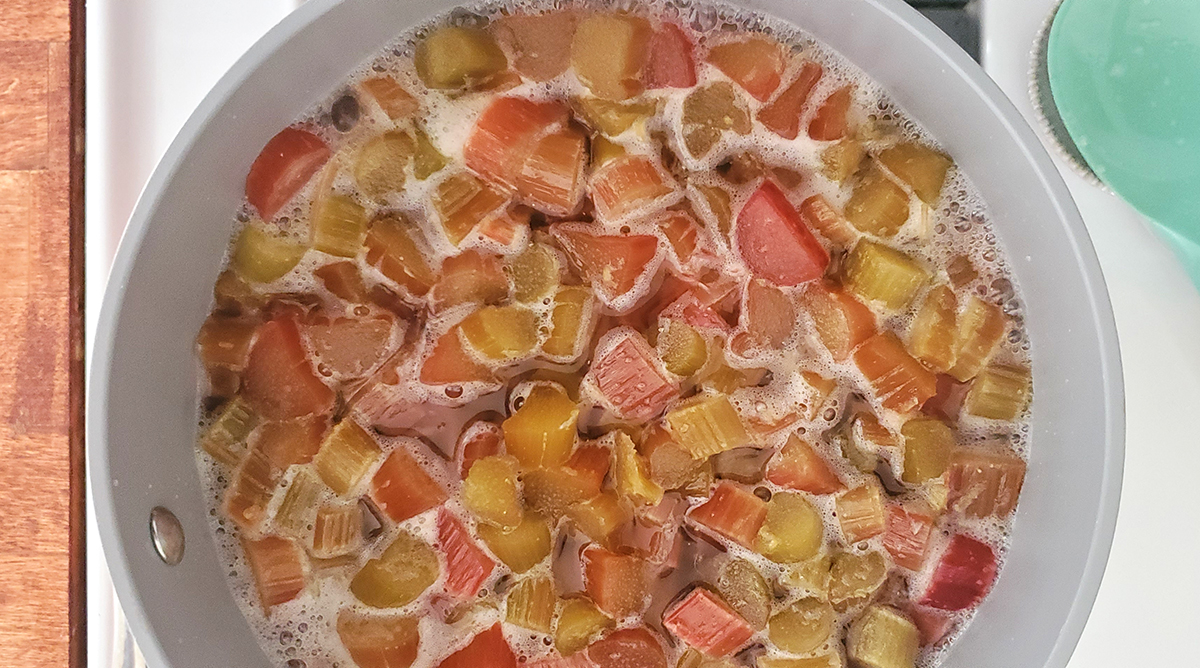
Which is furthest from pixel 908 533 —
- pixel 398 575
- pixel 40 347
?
pixel 40 347

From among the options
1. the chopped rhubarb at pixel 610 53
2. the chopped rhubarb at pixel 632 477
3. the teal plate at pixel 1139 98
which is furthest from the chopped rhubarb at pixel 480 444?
the teal plate at pixel 1139 98

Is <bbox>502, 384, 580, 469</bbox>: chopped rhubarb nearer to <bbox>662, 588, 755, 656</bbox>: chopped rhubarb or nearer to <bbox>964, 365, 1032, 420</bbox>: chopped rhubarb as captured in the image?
<bbox>662, 588, 755, 656</bbox>: chopped rhubarb

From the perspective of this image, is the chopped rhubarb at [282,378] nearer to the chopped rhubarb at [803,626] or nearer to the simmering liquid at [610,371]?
the simmering liquid at [610,371]

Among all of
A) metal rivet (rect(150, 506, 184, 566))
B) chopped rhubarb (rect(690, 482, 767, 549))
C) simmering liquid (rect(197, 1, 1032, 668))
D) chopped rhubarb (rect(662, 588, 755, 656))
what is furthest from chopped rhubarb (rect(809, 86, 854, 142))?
metal rivet (rect(150, 506, 184, 566))

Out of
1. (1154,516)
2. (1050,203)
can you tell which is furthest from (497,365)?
(1154,516)

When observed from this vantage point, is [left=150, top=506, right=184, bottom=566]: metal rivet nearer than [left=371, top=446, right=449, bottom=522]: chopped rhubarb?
Yes
